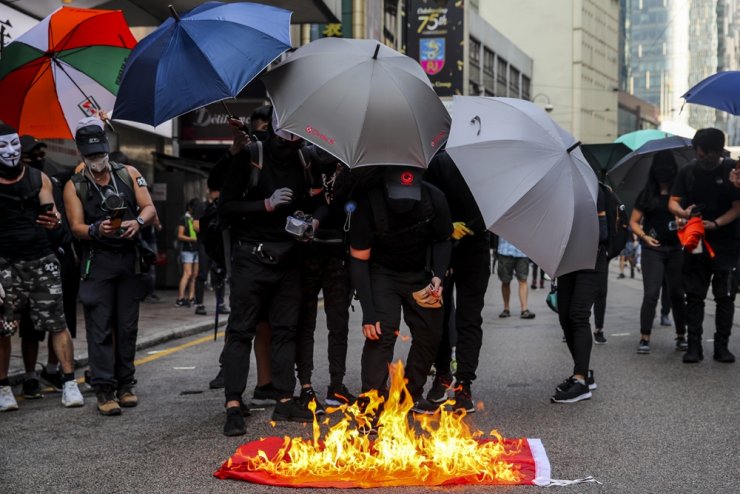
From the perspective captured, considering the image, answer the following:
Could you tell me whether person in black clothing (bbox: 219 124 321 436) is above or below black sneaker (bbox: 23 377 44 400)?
above

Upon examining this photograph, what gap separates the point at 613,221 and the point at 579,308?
3.05ft

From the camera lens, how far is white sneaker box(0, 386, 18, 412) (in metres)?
6.84

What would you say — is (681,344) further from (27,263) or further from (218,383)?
(27,263)

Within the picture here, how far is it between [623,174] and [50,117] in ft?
18.5

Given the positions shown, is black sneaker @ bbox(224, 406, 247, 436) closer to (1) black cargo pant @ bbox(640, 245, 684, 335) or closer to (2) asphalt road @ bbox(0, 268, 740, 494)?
(2) asphalt road @ bbox(0, 268, 740, 494)

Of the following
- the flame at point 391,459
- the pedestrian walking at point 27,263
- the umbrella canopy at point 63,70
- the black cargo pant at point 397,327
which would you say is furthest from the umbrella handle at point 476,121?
the pedestrian walking at point 27,263

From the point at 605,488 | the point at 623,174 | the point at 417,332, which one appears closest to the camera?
the point at 605,488

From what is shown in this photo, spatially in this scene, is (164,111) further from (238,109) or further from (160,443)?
(238,109)


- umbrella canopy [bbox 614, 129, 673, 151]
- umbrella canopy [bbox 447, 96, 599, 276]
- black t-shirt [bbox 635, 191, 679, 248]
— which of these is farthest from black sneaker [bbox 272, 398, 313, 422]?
umbrella canopy [bbox 614, 129, 673, 151]

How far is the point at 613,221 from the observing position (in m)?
7.84

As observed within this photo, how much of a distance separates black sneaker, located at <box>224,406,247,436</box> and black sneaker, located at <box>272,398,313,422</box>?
33 centimetres

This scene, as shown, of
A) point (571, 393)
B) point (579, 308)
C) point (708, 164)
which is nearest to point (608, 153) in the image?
point (708, 164)

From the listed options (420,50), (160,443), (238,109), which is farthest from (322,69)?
(420,50)

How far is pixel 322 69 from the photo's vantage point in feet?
17.5
